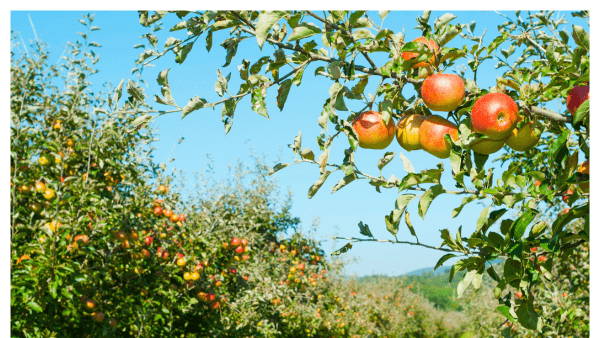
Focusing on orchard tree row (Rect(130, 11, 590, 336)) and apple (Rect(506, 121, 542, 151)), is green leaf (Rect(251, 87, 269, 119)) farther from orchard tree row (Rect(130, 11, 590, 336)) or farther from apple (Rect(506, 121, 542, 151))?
apple (Rect(506, 121, 542, 151))

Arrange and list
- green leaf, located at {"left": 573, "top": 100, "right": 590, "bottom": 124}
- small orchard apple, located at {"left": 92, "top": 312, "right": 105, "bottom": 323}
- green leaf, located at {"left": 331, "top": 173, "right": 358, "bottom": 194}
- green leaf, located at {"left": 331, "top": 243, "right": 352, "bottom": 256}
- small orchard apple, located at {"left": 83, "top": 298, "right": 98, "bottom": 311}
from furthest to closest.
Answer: small orchard apple, located at {"left": 92, "top": 312, "right": 105, "bottom": 323} < small orchard apple, located at {"left": 83, "top": 298, "right": 98, "bottom": 311} < green leaf, located at {"left": 331, "top": 243, "right": 352, "bottom": 256} < green leaf, located at {"left": 331, "top": 173, "right": 358, "bottom": 194} < green leaf, located at {"left": 573, "top": 100, "right": 590, "bottom": 124}

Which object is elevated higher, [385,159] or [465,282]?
[385,159]

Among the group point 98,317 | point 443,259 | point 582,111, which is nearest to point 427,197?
point 443,259

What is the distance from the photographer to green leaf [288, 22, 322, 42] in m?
1.12

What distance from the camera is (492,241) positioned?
3.93 ft

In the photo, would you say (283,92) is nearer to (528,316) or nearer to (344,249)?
(344,249)

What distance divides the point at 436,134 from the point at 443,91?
121mm

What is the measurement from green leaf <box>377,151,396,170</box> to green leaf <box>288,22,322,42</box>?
1.25 feet

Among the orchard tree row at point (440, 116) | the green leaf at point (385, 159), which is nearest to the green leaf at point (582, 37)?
the orchard tree row at point (440, 116)

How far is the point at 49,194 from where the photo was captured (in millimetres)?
3080

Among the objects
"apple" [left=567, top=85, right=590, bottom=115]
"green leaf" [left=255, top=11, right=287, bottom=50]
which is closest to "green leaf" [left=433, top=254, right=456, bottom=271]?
"apple" [left=567, top=85, right=590, bottom=115]
